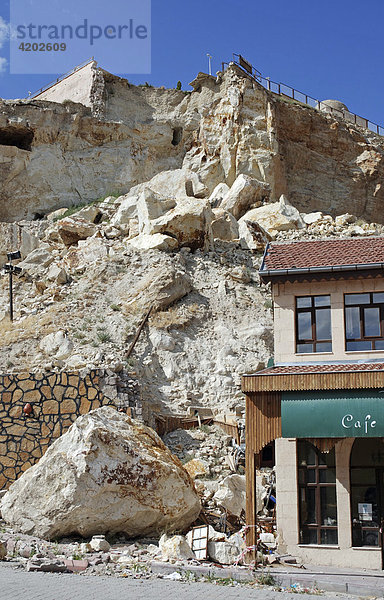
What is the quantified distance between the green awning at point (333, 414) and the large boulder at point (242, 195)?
22.9 metres

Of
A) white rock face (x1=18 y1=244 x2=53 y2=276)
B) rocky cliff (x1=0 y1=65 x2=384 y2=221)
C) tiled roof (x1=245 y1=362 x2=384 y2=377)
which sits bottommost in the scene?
tiled roof (x1=245 y1=362 x2=384 y2=377)

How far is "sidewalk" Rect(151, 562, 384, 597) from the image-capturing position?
12.0 metres

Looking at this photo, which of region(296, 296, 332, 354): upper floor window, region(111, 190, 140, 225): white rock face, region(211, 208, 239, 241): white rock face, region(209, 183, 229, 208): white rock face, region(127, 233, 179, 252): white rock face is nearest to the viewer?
region(296, 296, 332, 354): upper floor window

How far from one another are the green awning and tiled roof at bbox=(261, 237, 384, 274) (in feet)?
10.9

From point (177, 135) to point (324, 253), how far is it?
95.1 feet

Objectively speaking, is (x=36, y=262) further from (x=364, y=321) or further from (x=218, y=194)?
(x=364, y=321)

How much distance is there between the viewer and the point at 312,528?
579 inches

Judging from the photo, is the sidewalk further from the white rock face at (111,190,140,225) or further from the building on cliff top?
the white rock face at (111,190,140,225)

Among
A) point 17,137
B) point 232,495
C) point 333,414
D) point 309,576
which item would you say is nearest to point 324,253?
point 333,414

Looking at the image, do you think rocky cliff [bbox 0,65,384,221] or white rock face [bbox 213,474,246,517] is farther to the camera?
rocky cliff [bbox 0,65,384,221]

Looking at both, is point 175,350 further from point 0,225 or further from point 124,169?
point 124,169

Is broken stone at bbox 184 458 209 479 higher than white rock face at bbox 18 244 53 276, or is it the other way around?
white rock face at bbox 18 244 53 276

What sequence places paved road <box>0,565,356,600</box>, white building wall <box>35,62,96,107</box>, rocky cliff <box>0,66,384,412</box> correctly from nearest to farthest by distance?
paved road <box>0,565,356,600</box>, rocky cliff <box>0,66,384,412</box>, white building wall <box>35,62,96,107</box>

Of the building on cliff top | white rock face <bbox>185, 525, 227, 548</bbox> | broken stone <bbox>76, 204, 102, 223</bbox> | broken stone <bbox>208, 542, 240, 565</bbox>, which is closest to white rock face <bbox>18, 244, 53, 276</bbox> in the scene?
broken stone <bbox>76, 204, 102, 223</bbox>
